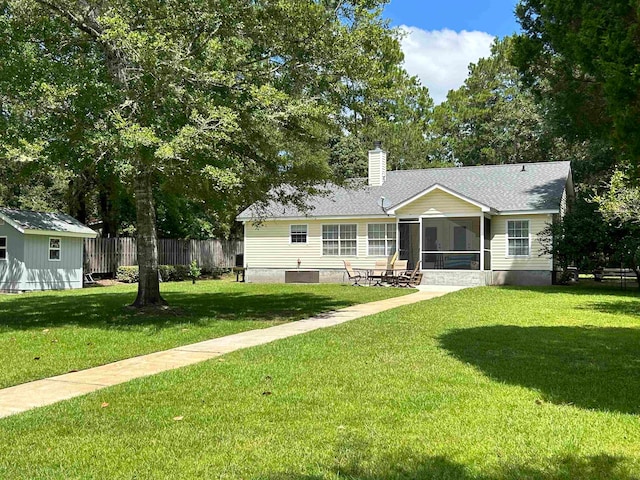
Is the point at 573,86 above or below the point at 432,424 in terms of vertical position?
above

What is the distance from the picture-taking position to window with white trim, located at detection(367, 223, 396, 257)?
86.0ft

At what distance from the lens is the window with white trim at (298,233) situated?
27812mm

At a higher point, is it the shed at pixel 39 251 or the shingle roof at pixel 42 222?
the shingle roof at pixel 42 222

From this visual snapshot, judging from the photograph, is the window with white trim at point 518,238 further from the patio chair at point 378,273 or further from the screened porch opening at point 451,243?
the patio chair at point 378,273

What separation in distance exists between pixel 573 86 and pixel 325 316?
692cm

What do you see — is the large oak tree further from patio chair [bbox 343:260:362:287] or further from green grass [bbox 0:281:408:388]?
patio chair [bbox 343:260:362:287]

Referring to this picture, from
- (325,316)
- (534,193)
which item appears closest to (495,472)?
(325,316)

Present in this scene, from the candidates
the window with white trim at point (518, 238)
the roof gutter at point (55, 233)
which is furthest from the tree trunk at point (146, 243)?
the window with white trim at point (518, 238)

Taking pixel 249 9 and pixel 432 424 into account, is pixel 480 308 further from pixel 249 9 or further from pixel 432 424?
pixel 432 424

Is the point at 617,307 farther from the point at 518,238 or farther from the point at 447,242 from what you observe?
the point at 447,242

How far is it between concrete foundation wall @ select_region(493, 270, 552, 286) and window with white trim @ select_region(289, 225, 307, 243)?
355 inches

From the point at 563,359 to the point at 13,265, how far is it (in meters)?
20.7

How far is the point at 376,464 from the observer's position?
3.86 meters

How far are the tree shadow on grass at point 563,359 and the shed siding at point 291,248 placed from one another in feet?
53.2
